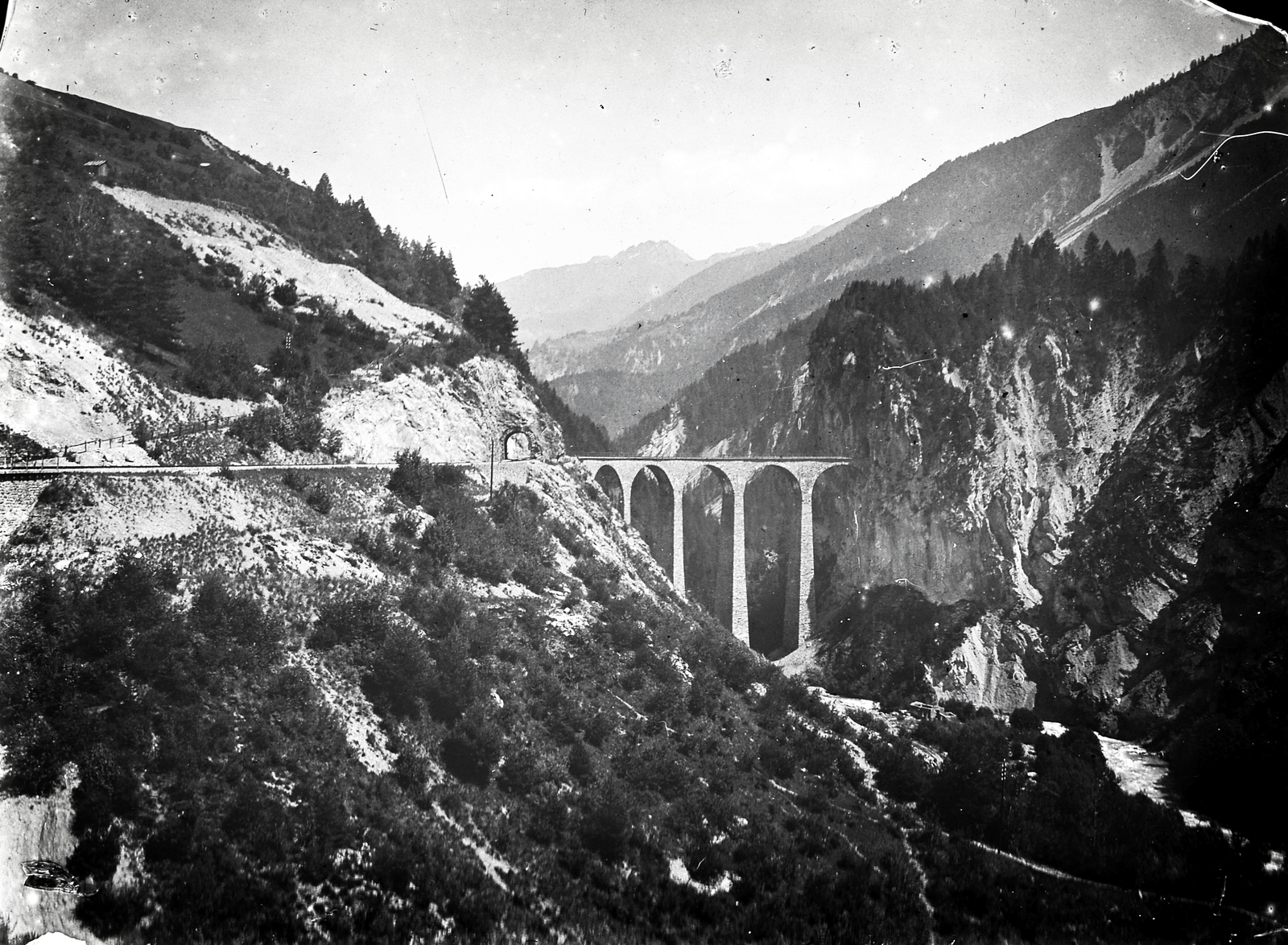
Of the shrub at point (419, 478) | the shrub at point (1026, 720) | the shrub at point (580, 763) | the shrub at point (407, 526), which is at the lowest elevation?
the shrub at point (1026, 720)

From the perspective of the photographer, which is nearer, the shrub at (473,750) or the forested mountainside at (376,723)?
the forested mountainside at (376,723)

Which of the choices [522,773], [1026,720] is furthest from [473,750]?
[1026,720]

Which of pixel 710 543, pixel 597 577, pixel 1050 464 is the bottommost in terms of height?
pixel 710 543

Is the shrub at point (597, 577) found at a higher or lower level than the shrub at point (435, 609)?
lower

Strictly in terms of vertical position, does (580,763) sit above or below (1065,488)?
below

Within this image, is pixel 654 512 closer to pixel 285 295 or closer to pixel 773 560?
pixel 773 560

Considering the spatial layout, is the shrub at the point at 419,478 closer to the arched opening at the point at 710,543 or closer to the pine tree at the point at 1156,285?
the arched opening at the point at 710,543

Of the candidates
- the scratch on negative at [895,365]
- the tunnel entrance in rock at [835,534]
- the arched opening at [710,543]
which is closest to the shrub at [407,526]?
the arched opening at [710,543]
